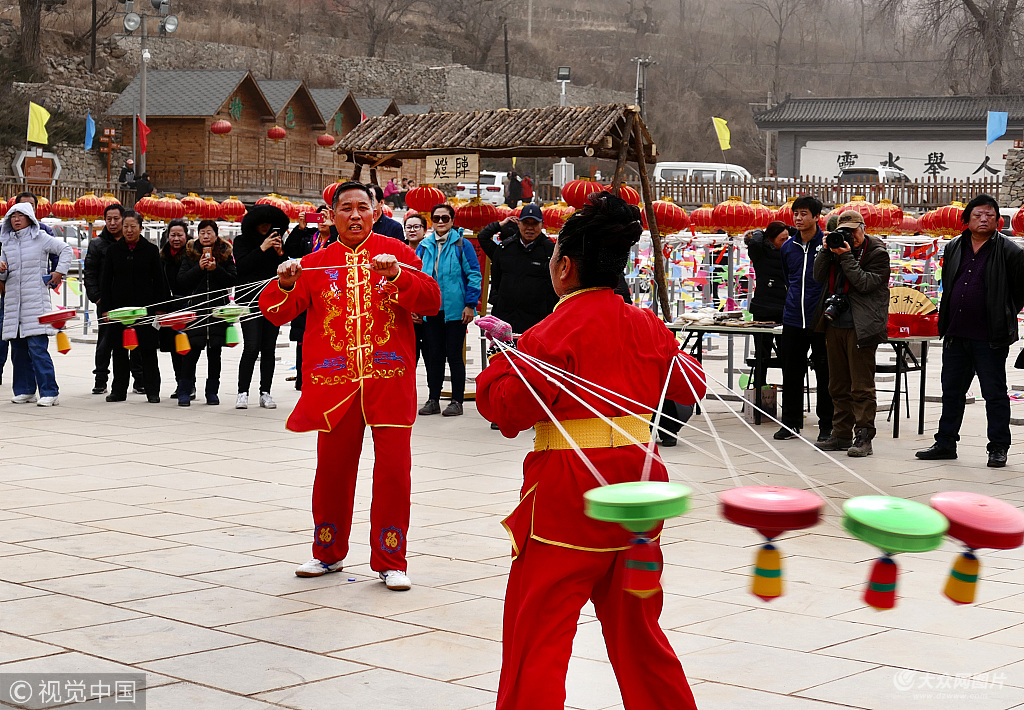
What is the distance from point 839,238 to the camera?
824cm

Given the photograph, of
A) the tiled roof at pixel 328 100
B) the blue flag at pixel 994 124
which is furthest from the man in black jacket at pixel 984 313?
the tiled roof at pixel 328 100

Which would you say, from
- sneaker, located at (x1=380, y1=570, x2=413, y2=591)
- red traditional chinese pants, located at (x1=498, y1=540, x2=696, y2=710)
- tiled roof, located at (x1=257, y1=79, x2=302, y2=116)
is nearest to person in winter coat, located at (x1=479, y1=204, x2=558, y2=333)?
sneaker, located at (x1=380, y1=570, x2=413, y2=591)

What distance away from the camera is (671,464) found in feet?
25.8

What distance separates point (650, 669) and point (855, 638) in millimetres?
1599

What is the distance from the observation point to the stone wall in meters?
28.2

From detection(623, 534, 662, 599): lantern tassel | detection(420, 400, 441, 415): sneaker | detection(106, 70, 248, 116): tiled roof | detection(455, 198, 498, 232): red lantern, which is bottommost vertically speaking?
detection(420, 400, 441, 415): sneaker

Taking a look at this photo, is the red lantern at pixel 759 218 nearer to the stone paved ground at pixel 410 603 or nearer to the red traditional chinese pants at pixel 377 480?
the stone paved ground at pixel 410 603

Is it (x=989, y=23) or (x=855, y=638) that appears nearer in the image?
(x=855, y=638)

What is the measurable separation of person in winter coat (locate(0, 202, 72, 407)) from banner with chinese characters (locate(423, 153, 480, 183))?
129 inches

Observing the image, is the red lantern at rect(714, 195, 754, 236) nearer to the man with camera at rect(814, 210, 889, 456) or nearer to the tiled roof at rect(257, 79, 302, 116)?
the man with camera at rect(814, 210, 889, 456)

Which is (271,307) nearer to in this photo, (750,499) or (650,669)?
(650,669)

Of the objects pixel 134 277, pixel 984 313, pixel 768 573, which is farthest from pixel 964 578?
pixel 134 277

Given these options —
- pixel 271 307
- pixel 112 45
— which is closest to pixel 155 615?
pixel 271 307

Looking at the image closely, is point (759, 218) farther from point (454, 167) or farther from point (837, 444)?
point (837, 444)
